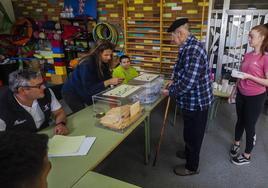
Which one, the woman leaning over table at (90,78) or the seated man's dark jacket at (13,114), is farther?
the woman leaning over table at (90,78)

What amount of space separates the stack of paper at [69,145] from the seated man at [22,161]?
0.89 meters

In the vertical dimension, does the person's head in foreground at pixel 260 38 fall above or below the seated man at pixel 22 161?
above

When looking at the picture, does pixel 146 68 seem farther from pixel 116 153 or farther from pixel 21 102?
pixel 21 102

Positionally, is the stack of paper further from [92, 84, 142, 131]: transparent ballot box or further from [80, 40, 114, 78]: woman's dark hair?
[80, 40, 114, 78]: woman's dark hair

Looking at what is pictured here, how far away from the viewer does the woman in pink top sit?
1.99 metres

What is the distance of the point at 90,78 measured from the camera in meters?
2.31

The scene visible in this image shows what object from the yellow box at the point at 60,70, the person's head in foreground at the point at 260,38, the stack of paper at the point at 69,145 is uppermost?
the person's head in foreground at the point at 260,38

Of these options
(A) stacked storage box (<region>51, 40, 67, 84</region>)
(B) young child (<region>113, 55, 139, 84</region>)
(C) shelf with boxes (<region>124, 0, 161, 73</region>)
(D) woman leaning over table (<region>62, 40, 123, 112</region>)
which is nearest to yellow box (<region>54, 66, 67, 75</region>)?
(A) stacked storage box (<region>51, 40, 67, 84</region>)

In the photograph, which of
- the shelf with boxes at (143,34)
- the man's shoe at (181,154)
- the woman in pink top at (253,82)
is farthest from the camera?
the shelf with boxes at (143,34)

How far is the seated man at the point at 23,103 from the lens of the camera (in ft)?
5.25

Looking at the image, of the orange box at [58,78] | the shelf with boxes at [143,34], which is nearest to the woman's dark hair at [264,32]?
the shelf with boxes at [143,34]

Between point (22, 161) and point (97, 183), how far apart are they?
0.83 metres

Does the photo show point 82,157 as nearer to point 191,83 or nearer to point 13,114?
point 13,114

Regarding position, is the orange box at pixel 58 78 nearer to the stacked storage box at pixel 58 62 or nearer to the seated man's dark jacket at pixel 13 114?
the stacked storage box at pixel 58 62
